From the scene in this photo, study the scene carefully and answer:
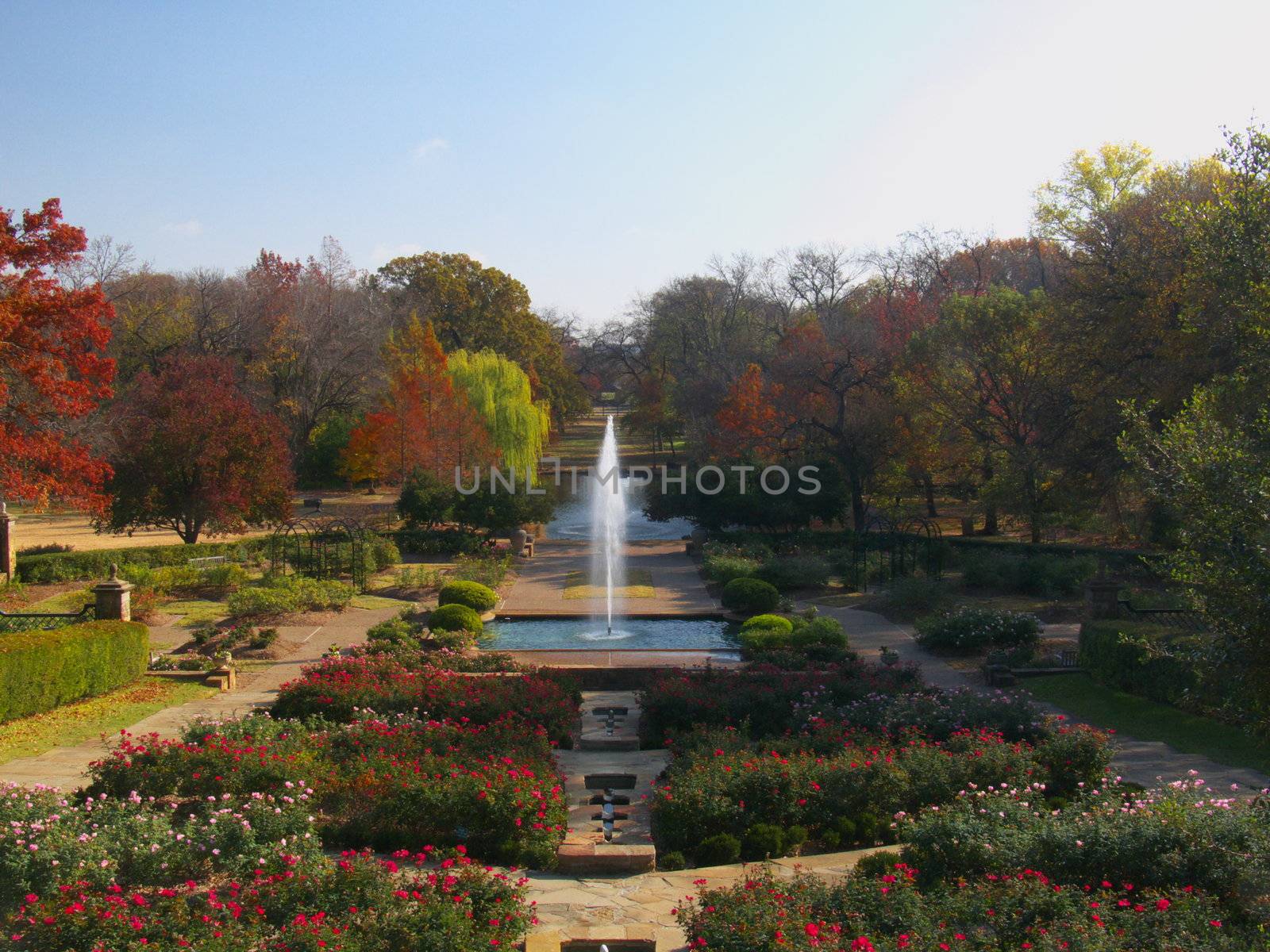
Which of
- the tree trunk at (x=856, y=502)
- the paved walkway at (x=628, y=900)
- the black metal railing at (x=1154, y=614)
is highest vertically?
the tree trunk at (x=856, y=502)

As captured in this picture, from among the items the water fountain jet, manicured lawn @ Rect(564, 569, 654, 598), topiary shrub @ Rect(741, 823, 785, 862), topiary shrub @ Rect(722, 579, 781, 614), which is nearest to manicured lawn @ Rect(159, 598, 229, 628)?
manicured lawn @ Rect(564, 569, 654, 598)

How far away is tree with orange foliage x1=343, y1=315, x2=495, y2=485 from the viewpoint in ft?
124

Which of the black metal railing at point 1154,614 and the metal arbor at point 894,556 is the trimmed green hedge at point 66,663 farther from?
the metal arbor at point 894,556

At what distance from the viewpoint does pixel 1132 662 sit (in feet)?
45.1

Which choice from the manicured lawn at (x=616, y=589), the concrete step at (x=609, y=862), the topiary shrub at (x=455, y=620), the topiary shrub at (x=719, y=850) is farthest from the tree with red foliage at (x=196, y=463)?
the topiary shrub at (x=719, y=850)

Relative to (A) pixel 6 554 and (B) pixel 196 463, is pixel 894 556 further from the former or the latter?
(A) pixel 6 554

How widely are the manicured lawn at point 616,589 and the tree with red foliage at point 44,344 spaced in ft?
34.1

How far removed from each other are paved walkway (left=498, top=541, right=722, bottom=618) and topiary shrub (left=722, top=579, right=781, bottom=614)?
57cm

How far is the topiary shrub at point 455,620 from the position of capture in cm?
1795

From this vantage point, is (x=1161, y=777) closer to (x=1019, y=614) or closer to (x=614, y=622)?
(x=1019, y=614)

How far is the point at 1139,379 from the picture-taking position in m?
20.2

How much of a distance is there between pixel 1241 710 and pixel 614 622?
14805 millimetres

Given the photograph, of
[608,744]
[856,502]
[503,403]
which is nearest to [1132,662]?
[608,744]

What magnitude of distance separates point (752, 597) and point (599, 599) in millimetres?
3716
